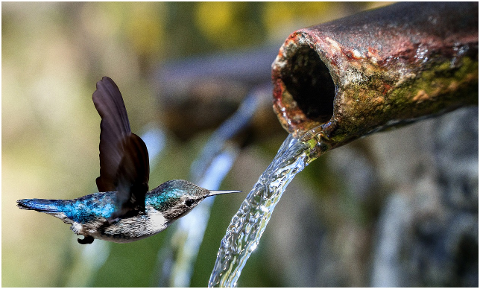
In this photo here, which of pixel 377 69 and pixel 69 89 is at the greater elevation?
pixel 377 69

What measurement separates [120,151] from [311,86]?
2.09 feet

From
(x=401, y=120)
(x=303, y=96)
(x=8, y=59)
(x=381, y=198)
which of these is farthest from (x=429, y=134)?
(x=8, y=59)

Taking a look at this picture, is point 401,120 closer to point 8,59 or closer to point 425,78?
point 425,78

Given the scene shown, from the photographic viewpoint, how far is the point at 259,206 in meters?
1.53

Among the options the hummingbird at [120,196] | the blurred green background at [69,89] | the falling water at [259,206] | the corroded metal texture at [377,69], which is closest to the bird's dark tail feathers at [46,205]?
the hummingbird at [120,196]

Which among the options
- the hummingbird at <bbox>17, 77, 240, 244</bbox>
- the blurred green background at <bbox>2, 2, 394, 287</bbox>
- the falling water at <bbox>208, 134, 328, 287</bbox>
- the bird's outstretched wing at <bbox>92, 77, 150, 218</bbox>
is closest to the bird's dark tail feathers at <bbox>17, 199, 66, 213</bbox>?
the hummingbird at <bbox>17, 77, 240, 244</bbox>

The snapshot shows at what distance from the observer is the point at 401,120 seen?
1.60m

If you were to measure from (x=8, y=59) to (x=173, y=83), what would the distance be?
4233 millimetres

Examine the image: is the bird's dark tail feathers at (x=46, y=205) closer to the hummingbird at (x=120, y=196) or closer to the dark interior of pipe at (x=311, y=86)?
the hummingbird at (x=120, y=196)

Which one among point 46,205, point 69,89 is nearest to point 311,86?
point 46,205

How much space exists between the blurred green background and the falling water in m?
3.29

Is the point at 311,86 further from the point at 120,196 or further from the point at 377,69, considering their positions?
the point at 120,196

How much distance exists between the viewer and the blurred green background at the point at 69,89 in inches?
204

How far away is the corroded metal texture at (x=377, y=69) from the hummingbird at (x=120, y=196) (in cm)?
41
